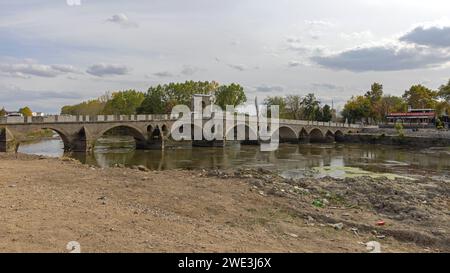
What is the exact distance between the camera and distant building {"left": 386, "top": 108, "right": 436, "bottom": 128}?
91.4 meters

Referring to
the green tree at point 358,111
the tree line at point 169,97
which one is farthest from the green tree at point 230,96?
the green tree at point 358,111

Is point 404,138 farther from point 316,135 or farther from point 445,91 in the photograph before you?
point 445,91

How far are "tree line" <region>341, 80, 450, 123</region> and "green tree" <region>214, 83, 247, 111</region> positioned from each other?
2978 cm

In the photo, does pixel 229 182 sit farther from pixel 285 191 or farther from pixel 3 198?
pixel 3 198

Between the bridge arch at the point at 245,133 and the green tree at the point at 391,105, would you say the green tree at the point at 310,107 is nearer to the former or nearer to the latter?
the green tree at the point at 391,105

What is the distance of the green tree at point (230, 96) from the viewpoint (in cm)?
9112

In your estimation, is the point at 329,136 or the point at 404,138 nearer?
the point at 404,138

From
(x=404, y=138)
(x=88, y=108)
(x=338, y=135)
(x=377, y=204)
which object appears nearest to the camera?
(x=377, y=204)

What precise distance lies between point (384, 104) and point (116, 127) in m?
80.1

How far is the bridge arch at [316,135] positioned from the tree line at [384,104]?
25.4m

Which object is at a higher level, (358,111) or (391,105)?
(391,105)

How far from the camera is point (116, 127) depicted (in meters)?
54.8

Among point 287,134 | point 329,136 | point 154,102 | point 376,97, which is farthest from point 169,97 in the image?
point 376,97

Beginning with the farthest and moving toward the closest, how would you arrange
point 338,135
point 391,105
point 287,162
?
point 391,105, point 338,135, point 287,162
